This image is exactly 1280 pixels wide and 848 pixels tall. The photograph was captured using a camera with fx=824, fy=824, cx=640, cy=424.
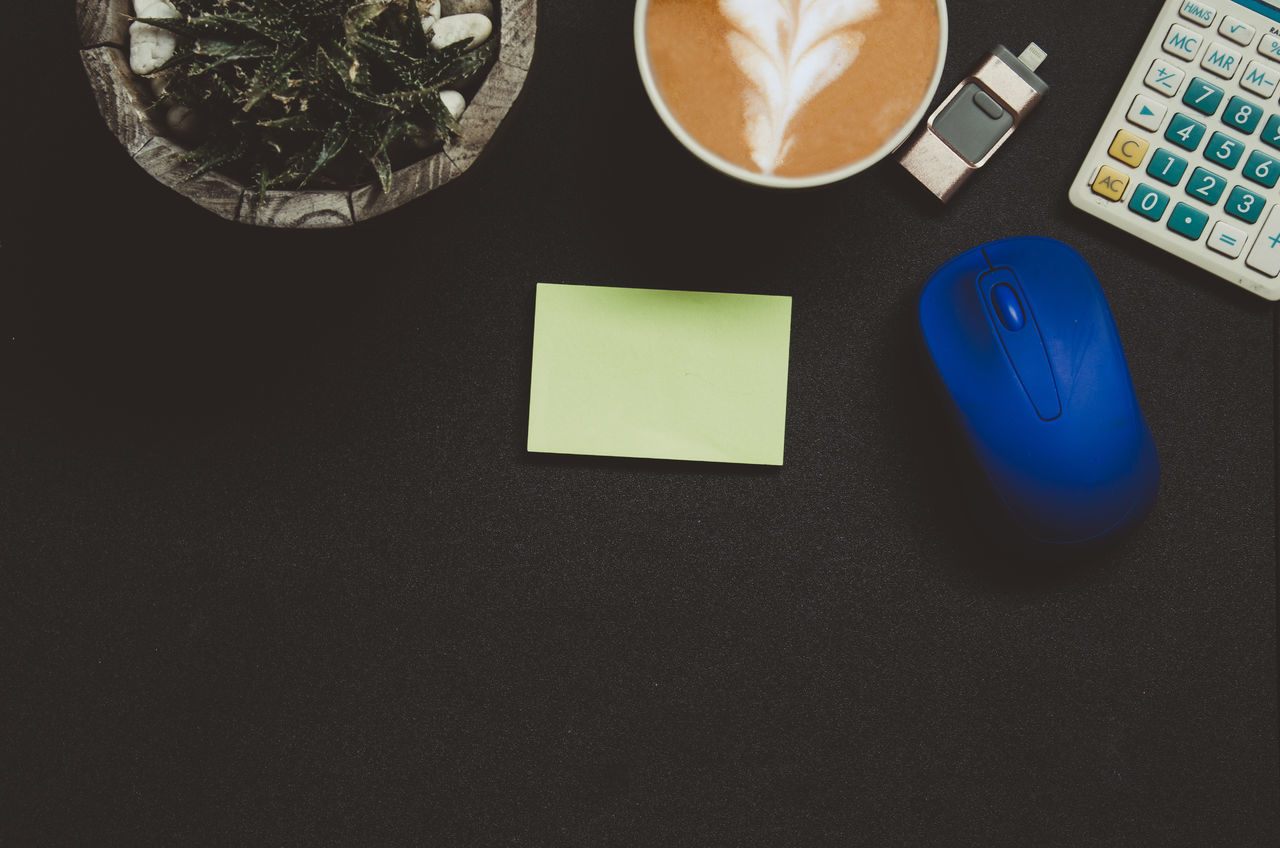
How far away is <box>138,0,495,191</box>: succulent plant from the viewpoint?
1.29ft

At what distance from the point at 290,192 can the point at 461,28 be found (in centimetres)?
13

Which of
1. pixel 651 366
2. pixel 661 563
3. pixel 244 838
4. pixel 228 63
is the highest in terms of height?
pixel 228 63

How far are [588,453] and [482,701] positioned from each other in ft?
0.62

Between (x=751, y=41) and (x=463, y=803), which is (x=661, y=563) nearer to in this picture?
(x=463, y=803)

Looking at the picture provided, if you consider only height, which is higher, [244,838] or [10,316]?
[10,316]

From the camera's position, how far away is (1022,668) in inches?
22.7

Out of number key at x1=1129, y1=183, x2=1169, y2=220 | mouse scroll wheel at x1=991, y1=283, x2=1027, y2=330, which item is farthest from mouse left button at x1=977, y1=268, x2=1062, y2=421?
number key at x1=1129, y1=183, x2=1169, y2=220

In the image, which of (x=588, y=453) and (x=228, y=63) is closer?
(x=228, y=63)

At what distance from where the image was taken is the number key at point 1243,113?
0.53m

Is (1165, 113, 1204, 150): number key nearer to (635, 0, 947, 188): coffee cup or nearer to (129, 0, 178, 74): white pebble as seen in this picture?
(635, 0, 947, 188): coffee cup

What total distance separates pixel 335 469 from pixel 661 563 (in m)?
0.24

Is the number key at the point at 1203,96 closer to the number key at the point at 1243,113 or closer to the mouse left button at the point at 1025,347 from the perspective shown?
the number key at the point at 1243,113

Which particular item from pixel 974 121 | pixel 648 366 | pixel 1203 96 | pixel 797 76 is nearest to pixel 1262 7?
pixel 1203 96

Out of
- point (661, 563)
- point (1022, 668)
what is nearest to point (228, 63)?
point (661, 563)
